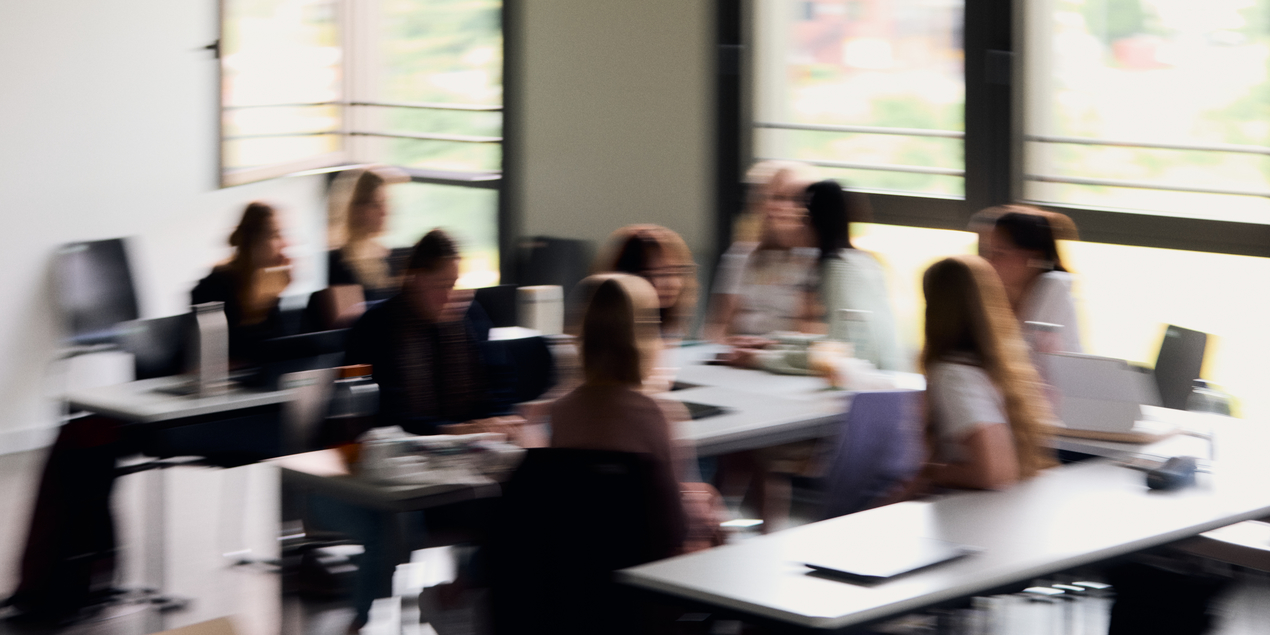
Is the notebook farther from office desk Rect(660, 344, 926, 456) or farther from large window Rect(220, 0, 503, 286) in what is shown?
large window Rect(220, 0, 503, 286)

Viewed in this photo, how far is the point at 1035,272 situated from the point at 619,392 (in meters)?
2.04

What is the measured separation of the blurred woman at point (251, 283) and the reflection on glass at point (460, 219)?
2.88 m

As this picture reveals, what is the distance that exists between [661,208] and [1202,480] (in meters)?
4.20

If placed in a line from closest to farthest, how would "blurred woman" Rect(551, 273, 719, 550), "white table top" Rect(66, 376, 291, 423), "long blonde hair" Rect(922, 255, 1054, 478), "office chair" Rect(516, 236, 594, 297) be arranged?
"blurred woman" Rect(551, 273, 719, 550)
"long blonde hair" Rect(922, 255, 1054, 478)
"white table top" Rect(66, 376, 291, 423)
"office chair" Rect(516, 236, 594, 297)

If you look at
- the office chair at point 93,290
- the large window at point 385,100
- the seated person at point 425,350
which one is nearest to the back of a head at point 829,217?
the seated person at point 425,350

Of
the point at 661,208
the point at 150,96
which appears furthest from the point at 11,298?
the point at 661,208

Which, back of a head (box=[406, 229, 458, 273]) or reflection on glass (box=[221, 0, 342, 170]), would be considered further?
reflection on glass (box=[221, 0, 342, 170])

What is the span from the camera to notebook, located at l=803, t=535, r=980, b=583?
8.98 feet

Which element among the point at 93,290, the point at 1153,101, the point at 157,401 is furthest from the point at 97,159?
the point at 1153,101

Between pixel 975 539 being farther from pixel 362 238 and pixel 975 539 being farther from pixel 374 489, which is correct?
pixel 362 238

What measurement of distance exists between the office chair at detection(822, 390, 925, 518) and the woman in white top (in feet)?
3.32

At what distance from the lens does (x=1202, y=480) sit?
354 centimetres

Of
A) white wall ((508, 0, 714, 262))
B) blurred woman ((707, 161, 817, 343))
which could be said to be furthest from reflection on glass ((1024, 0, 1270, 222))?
white wall ((508, 0, 714, 262))

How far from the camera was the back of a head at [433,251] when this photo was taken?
430 cm
